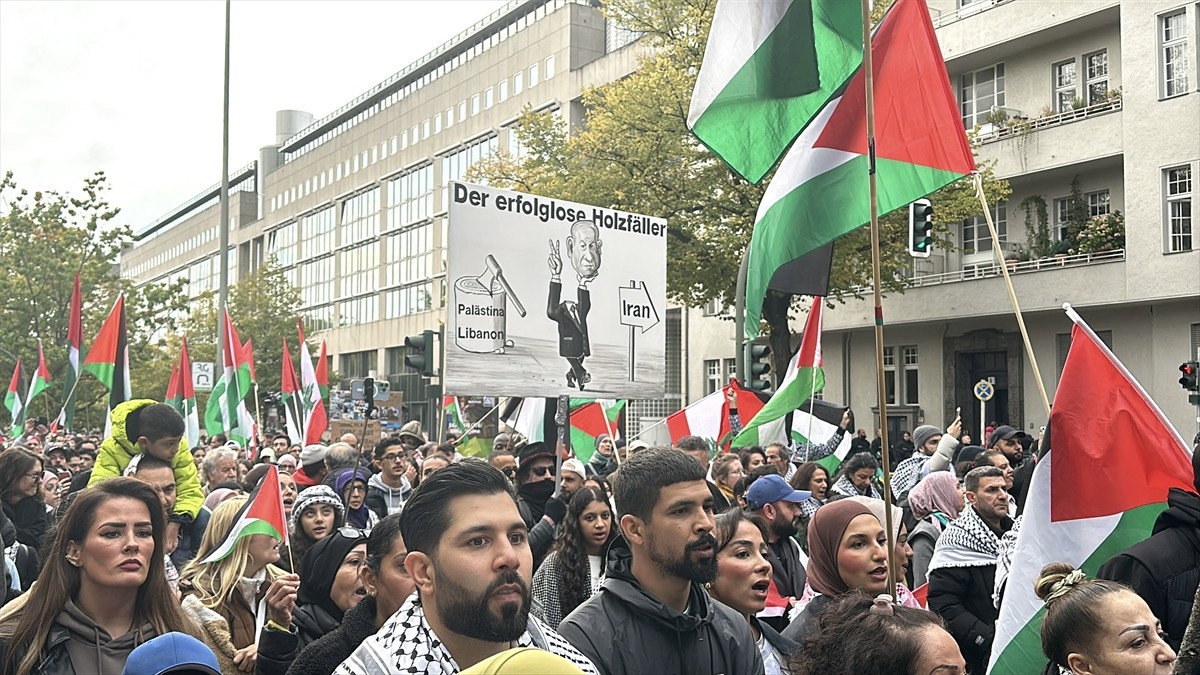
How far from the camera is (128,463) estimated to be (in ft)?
25.4

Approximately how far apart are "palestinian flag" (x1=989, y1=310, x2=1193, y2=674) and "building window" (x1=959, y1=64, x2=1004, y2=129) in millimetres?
27650

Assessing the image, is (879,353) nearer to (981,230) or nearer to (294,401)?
(294,401)

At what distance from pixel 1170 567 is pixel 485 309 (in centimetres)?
507

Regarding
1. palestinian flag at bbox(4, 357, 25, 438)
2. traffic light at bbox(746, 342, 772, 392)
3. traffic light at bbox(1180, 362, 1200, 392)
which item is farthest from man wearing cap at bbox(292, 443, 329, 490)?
palestinian flag at bbox(4, 357, 25, 438)

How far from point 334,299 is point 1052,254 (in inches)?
2306

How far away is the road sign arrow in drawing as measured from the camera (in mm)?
9367

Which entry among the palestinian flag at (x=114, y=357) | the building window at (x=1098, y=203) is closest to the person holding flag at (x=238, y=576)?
the palestinian flag at (x=114, y=357)

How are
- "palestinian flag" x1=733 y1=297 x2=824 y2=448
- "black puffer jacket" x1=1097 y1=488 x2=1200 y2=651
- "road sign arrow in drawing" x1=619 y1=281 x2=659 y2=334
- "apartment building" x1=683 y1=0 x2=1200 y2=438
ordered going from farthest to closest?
"apartment building" x1=683 y1=0 x2=1200 y2=438 → "palestinian flag" x1=733 y1=297 x2=824 y2=448 → "road sign arrow in drawing" x1=619 y1=281 x2=659 y2=334 → "black puffer jacket" x1=1097 y1=488 x2=1200 y2=651

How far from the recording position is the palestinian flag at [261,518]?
18.5 ft

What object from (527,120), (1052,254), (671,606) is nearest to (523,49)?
(527,120)

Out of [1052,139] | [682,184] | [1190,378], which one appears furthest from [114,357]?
[1052,139]

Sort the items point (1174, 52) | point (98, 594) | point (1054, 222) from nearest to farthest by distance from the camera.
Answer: point (98, 594) < point (1174, 52) < point (1054, 222)

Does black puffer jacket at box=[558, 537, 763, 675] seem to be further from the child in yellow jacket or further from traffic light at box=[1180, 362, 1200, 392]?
traffic light at box=[1180, 362, 1200, 392]

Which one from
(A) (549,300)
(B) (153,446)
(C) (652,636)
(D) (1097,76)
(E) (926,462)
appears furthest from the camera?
(D) (1097,76)
